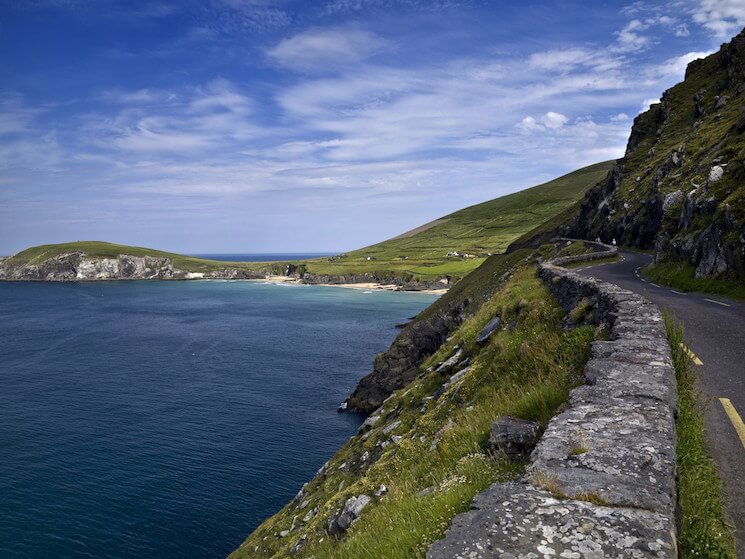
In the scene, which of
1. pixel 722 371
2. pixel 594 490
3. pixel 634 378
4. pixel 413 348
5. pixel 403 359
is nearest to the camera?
pixel 594 490

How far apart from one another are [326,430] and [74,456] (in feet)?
85.5

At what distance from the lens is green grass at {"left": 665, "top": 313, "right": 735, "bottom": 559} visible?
5832 mm

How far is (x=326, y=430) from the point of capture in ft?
176

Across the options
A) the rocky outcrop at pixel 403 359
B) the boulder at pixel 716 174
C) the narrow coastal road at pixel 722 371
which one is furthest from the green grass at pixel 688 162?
the rocky outcrop at pixel 403 359

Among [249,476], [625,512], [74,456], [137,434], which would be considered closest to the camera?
[625,512]

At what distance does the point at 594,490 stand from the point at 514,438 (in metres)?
3.21

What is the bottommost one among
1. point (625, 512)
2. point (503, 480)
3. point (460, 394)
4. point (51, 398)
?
point (51, 398)

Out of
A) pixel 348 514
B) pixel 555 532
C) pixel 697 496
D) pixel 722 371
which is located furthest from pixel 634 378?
pixel 348 514

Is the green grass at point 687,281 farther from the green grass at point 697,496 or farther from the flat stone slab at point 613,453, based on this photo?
the flat stone slab at point 613,453

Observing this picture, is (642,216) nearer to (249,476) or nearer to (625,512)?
(249,476)

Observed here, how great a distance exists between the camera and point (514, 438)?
8.81m

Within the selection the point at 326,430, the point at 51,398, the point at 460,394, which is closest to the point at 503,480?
the point at 460,394

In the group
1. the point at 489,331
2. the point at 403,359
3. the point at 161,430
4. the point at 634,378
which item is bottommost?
the point at 161,430

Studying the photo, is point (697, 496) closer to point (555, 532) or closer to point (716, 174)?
point (555, 532)
